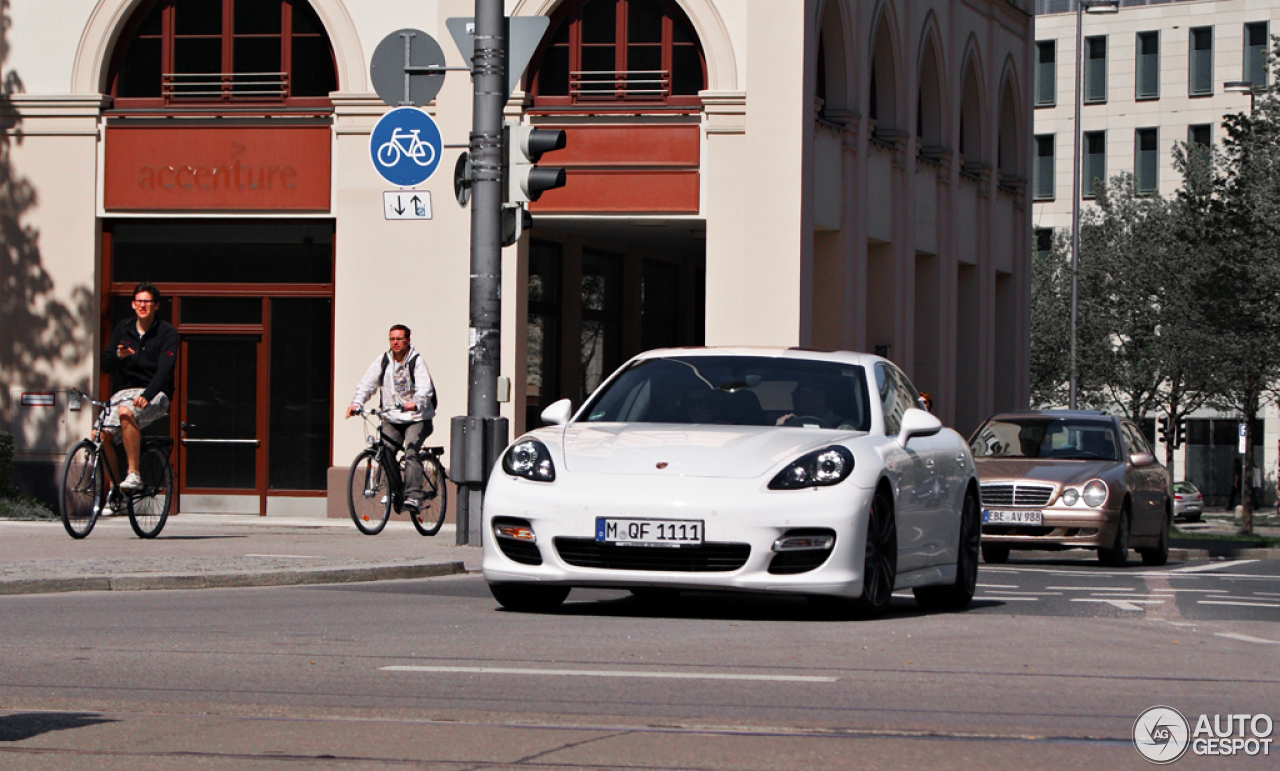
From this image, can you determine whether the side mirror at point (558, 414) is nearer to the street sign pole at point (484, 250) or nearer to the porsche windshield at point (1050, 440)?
the street sign pole at point (484, 250)

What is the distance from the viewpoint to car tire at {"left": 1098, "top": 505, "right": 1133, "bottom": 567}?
1912cm

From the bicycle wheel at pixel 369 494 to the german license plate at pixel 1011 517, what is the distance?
566 cm

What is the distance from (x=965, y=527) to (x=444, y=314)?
1130 cm

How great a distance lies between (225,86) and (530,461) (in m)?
13.8

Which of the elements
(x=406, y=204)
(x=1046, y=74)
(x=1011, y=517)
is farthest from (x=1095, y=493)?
(x=1046, y=74)

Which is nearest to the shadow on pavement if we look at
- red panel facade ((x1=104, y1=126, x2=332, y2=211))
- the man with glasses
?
the man with glasses

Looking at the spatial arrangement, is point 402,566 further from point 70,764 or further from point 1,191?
point 1,191

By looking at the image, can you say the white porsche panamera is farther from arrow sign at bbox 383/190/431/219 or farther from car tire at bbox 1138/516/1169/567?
car tire at bbox 1138/516/1169/567

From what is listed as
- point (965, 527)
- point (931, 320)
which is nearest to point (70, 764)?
point (965, 527)

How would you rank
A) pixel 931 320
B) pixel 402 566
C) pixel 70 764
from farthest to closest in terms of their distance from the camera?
pixel 931 320
pixel 402 566
pixel 70 764

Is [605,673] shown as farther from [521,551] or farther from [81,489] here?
[81,489]

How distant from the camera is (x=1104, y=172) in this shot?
7600cm

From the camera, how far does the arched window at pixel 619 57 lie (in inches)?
899

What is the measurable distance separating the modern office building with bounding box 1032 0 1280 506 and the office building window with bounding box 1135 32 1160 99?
0.04 meters
